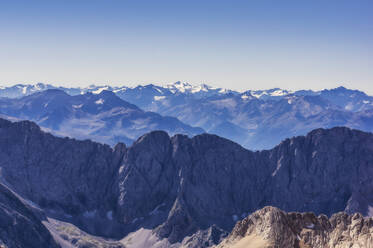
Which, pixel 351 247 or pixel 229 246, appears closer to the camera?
pixel 351 247

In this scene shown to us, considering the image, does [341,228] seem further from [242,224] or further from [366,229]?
[242,224]

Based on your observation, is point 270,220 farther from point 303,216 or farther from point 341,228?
point 341,228

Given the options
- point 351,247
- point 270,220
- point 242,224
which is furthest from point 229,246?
point 351,247

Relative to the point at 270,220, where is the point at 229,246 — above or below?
below

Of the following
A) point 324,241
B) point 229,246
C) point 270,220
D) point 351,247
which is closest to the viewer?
point 351,247

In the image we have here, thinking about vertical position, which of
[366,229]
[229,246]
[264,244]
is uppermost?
[366,229]

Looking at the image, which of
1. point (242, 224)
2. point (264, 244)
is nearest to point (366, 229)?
point (264, 244)

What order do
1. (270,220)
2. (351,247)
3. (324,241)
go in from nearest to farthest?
(351,247) < (324,241) < (270,220)
